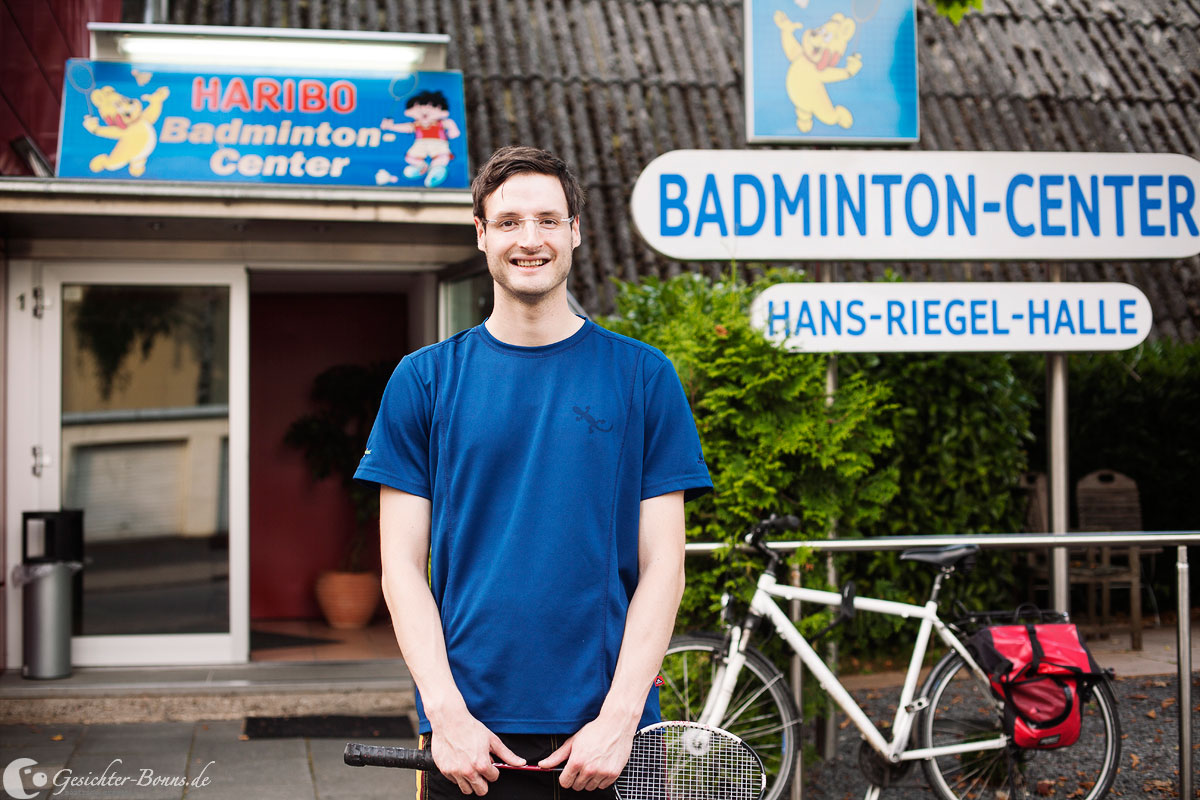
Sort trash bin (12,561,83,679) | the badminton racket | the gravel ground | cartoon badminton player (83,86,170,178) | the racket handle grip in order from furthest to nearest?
trash bin (12,561,83,679) < cartoon badminton player (83,86,170,178) < the gravel ground < the badminton racket < the racket handle grip

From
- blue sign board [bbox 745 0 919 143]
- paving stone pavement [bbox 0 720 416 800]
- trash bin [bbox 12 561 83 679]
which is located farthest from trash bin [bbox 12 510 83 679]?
blue sign board [bbox 745 0 919 143]

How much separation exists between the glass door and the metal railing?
3.81 metres

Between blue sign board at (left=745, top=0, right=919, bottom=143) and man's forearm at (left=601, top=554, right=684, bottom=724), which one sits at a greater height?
blue sign board at (left=745, top=0, right=919, bottom=143)

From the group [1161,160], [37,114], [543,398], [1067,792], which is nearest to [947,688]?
[1067,792]

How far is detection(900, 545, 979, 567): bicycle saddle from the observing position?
12.9 feet

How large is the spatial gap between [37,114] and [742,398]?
517 centimetres

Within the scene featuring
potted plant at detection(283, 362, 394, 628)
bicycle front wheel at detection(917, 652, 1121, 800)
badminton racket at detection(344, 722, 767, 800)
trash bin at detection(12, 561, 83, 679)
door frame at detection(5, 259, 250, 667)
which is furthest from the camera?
potted plant at detection(283, 362, 394, 628)

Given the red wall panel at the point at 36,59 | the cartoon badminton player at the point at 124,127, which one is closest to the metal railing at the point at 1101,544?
the cartoon badminton player at the point at 124,127

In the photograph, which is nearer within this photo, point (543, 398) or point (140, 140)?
point (543, 398)

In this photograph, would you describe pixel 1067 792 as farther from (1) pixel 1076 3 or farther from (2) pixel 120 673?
(1) pixel 1076 3

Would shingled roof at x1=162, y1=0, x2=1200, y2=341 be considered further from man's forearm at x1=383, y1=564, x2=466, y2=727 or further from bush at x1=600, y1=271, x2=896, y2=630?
man's forearm at x1=383, y1=564, x2=466, y2=727

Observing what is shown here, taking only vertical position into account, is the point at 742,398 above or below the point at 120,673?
above

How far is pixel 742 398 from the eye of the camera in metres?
4.03

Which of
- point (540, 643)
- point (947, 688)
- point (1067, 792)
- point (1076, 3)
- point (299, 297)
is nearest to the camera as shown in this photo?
point (540, 643)
